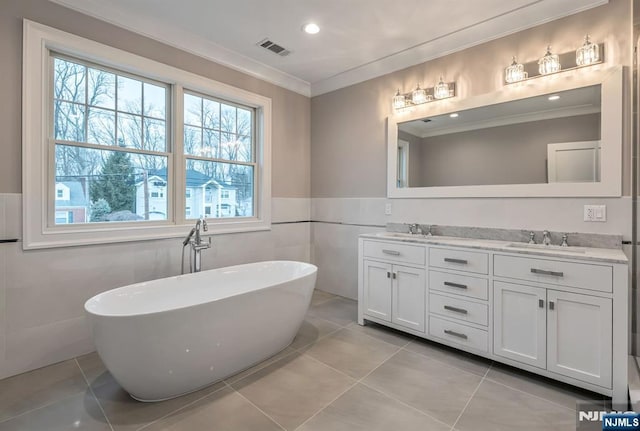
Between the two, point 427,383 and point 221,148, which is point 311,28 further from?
point 427,383

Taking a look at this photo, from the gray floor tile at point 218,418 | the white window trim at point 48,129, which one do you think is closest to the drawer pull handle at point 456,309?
the gray floor tile at point 218,418

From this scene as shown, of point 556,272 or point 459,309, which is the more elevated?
point 556,272

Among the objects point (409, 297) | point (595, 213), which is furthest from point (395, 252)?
point (595, 213)

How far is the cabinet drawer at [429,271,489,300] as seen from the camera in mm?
2232

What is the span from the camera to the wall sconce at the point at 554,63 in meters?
2.15

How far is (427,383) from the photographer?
79.1 inches

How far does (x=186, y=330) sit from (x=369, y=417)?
1115 mm

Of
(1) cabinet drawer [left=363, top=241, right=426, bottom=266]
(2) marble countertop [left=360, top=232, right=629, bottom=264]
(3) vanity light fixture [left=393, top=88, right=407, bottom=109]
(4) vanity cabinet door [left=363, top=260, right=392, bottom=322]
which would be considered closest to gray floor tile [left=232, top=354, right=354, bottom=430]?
(4) vanity cabinet door [left=363, top=260, right=392, bottom=322]

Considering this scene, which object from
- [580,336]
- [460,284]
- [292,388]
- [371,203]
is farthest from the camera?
[371,203]

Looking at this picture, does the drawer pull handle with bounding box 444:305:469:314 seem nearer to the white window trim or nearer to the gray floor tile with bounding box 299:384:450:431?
the gray floor tile with bounding box 299:384:450:431

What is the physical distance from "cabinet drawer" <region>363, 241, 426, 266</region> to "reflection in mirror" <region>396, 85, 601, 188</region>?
0.74 m

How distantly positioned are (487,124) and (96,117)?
3.22 m

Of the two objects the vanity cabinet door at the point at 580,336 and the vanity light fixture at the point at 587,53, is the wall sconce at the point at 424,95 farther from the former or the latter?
the vanity cabinet door at the point at 580,336

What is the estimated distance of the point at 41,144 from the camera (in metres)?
2.14
